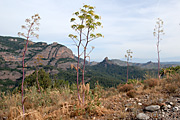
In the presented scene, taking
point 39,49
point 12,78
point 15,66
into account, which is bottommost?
point 12,78

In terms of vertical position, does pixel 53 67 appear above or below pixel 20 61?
below

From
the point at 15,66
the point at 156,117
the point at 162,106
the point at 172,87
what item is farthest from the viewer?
the point at 15,66

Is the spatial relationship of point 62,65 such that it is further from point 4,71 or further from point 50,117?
point 50,117

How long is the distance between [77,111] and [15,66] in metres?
111

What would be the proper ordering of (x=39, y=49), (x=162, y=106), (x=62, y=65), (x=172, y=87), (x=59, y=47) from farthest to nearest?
(x=59, y=47)
(x=39, y=49)
(x=62, y=65)
(x=172, y=87)
(x=162, y=106)

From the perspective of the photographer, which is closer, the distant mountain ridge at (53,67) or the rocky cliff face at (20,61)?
the distant mountain ridge at (53,67)

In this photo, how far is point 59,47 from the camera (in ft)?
528

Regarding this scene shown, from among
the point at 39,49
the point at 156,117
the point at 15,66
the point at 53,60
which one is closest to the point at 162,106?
the point at 156,117

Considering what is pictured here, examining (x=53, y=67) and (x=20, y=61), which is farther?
(x=53, y=67)

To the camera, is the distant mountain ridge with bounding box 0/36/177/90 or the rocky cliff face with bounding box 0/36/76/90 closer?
the distant mountain ridge with bounding box 0/36/177/90

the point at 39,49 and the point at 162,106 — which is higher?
the point at 39,49

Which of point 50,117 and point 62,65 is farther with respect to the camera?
point 62,65

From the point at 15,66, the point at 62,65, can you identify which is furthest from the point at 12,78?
the point at 62,65

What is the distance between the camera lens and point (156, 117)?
3115 millimetres
